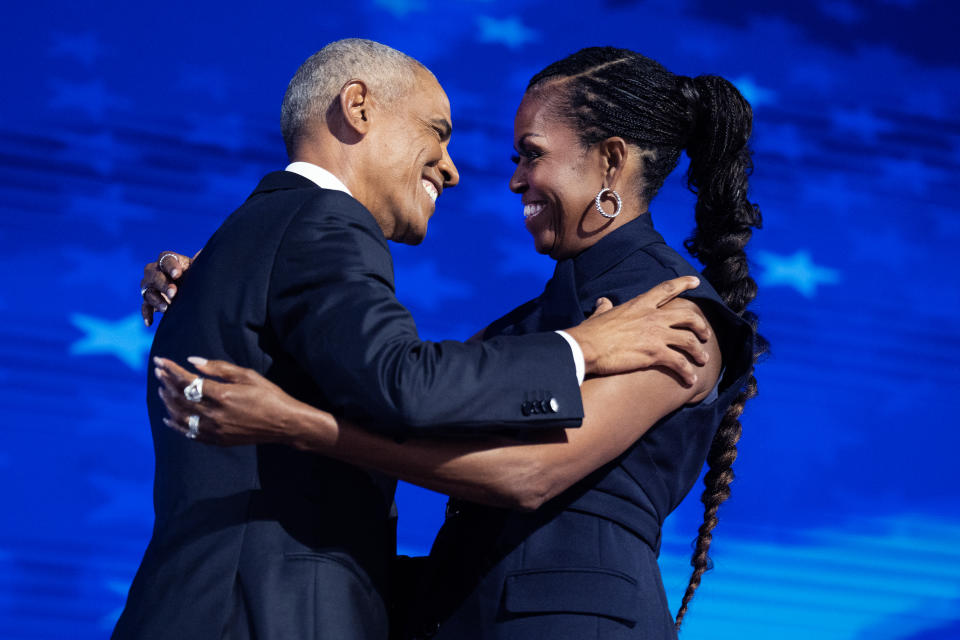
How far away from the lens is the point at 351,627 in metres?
1.51

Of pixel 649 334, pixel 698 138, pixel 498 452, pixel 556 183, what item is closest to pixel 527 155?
pixel 556 183

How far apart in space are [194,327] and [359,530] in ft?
1.18

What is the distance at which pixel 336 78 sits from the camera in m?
2.00

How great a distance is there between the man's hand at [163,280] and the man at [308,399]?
0.23 metres

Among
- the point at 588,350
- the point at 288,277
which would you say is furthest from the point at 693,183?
the point at 288,277

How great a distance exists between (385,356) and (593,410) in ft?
1.12

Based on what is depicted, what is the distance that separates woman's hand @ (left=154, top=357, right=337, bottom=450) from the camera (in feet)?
4.75

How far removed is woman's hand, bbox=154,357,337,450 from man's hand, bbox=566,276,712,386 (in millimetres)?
378

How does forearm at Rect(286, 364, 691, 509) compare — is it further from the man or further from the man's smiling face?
the man's smiling face

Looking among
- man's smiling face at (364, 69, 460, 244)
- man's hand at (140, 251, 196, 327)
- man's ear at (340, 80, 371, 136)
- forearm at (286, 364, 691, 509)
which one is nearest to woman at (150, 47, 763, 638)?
forearm at (286, 364, 691, 509)

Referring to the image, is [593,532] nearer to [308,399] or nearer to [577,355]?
[577,355]

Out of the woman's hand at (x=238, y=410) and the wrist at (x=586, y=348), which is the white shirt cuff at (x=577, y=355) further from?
the woman's hand at (x=238, y=410)

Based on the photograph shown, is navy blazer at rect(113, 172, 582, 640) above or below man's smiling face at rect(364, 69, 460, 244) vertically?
below

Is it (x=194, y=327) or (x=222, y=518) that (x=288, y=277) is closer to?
(x=194, y=327)
